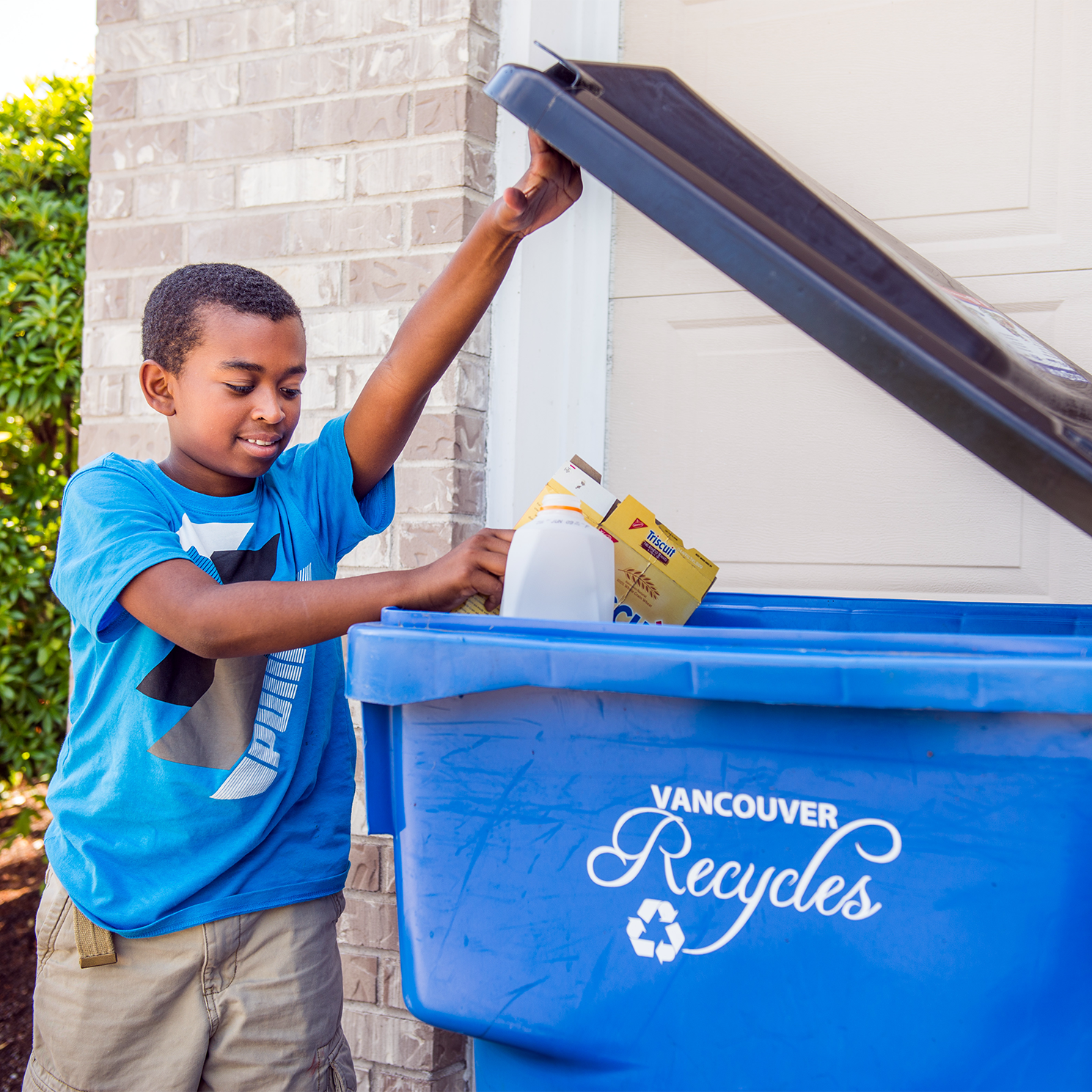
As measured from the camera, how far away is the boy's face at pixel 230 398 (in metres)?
1.38

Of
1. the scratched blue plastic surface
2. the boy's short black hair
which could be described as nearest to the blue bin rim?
the scratched blue plastic surface

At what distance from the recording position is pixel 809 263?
2.55ft

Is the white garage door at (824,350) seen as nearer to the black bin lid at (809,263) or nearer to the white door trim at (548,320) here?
the white door trim at (548,320)

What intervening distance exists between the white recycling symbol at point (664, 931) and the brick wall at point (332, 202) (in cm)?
119

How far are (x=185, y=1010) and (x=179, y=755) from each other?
34 cm

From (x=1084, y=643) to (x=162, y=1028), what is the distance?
121 centimetres

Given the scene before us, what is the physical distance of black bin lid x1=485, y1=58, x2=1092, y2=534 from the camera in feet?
2.50

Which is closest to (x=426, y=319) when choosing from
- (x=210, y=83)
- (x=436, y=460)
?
(x=436, y=460)

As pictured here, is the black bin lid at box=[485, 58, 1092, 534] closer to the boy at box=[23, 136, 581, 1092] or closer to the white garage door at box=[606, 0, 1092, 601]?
the boy at box=[23, 136, 581, 1092]

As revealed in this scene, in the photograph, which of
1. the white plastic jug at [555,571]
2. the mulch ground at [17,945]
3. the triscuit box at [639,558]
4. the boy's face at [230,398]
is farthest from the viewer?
the mulch ground at [17,945]

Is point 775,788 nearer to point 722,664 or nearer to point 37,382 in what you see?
point 722,664

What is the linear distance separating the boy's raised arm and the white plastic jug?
1.44 ft

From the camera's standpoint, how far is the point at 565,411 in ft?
7.06

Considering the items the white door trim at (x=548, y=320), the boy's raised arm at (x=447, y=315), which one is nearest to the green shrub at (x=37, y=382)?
the white door trim at (x=548, y=320)
